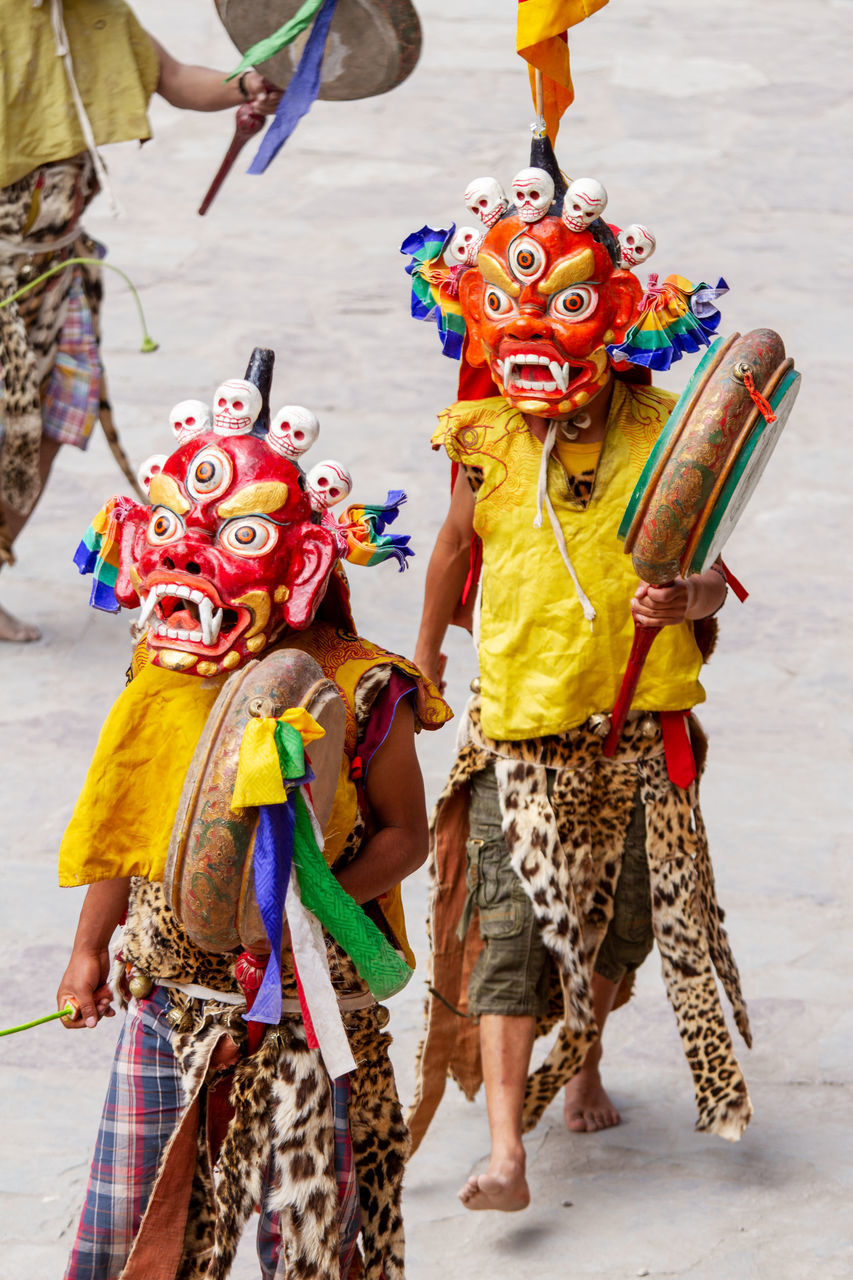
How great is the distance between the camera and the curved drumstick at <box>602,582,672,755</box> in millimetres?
3598

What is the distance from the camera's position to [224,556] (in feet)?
9.34

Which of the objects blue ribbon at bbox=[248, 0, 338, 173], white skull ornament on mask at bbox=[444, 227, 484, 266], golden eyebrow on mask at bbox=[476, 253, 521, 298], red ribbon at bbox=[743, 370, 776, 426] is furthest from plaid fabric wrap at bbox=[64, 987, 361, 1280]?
blue ribbon at bbox=[248, 0, 338, 173]

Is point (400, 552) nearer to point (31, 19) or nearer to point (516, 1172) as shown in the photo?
point (516, 1172)

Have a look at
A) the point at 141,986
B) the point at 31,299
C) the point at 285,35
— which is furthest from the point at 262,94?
the point at 141,986

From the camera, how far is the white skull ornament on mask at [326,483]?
2953 millimetres

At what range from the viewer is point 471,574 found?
397 cm

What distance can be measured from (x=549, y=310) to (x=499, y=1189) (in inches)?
67.0

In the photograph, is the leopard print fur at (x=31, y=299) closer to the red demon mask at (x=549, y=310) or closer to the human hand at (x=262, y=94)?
the human hand at (x=262, y=94)

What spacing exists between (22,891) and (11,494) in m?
1.59

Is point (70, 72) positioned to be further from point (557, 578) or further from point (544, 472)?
point (557, 578)

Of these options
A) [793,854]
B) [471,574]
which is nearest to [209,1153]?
[471,574]

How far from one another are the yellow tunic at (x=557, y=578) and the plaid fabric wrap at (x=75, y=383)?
2.69 m

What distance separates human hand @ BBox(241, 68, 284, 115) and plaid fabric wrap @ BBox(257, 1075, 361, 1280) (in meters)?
2.52

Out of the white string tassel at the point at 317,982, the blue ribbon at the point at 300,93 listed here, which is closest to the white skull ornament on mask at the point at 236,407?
the white string tassel at the point at 317,982
